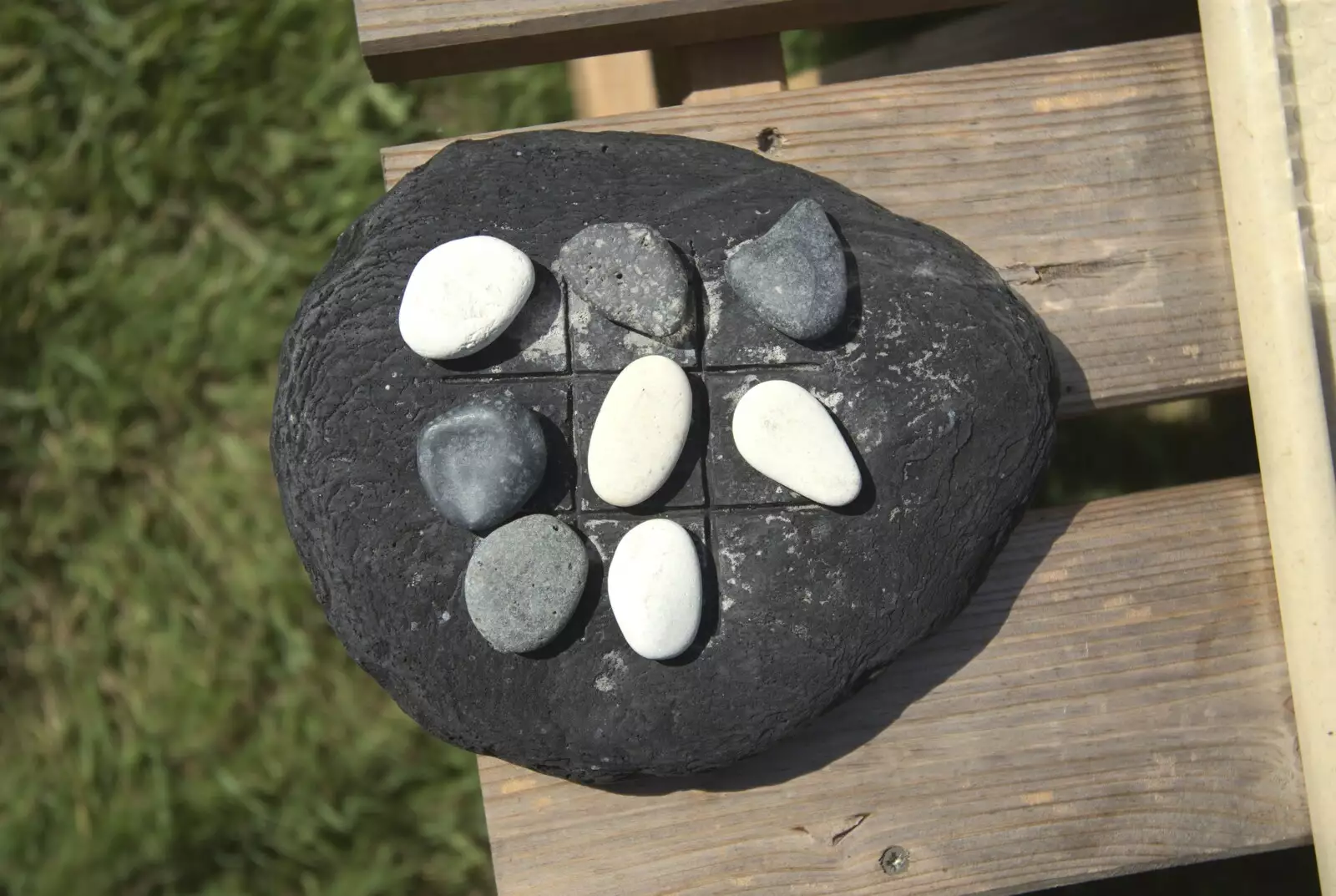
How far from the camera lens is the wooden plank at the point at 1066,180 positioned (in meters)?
1.02

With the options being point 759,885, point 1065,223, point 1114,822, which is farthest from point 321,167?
point 1114,822

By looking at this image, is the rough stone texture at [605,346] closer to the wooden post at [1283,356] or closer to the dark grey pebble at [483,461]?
the dark grey pebble at [483,461]

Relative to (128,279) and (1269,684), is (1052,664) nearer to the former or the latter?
(1269,684)

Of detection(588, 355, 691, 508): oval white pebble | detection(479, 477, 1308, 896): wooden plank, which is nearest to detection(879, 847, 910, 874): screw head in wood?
detection(479, 477, 1308, 896): wooden plank

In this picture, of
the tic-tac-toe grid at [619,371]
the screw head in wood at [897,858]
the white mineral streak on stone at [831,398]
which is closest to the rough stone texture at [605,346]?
the tic-tac-toe grid at [619,371]

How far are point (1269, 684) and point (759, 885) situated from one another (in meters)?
0.53

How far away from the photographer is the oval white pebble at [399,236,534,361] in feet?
2.89

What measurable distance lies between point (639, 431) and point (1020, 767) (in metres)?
0.50

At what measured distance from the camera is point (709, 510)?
912 millimetres

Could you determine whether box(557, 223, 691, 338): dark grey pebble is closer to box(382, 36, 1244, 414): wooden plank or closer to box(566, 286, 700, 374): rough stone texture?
box(566, 286, 700, 374): rough stone texture

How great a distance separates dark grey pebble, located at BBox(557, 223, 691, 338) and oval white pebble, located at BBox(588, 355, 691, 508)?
0.13 ft

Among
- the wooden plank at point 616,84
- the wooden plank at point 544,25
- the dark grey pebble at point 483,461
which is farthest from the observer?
the wooden plank at point 616,84

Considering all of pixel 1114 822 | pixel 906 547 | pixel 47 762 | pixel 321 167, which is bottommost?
pixel 47 762

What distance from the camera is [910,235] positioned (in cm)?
94
